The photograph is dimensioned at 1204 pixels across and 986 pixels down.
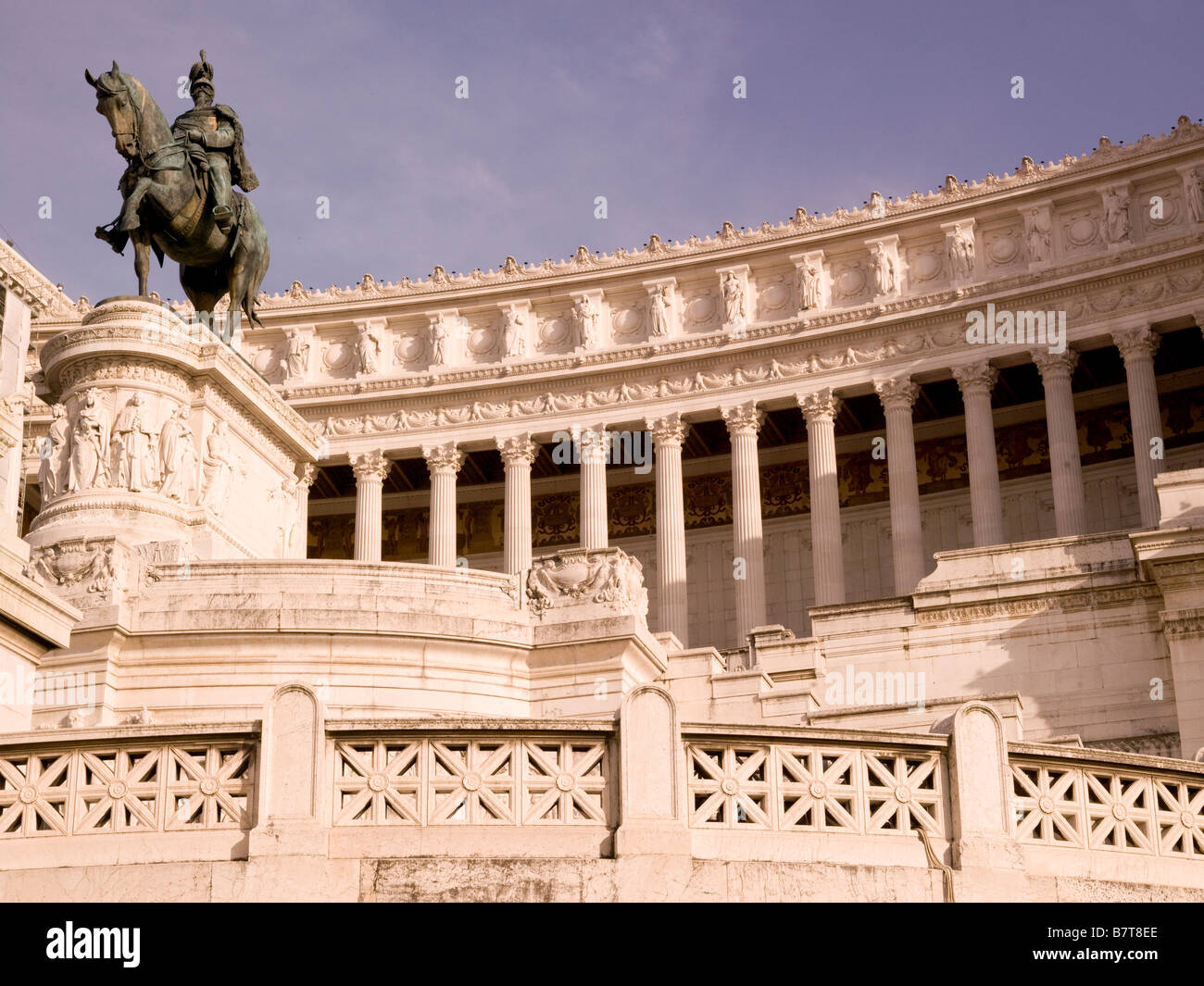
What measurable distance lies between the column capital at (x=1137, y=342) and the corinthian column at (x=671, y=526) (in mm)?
14462

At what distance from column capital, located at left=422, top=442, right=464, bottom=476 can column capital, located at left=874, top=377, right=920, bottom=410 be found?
14.8 metres

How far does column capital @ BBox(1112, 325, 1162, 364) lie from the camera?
5684cm

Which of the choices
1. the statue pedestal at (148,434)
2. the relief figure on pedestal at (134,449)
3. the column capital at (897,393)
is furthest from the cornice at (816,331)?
the relief figure on pedestal at (134,449)

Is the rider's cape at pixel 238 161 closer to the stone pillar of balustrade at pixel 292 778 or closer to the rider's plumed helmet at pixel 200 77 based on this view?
the rider's plumed helmet at pixel 200 77

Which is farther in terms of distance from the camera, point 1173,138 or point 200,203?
point 1173,138

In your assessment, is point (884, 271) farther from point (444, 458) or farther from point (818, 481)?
point (444, 458)

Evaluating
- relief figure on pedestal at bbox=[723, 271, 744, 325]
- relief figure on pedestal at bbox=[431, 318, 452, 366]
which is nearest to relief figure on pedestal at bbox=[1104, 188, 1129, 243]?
relief figure on pedestal at bbox=[723, 271, 744, 325]

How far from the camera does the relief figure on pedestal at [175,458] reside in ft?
100

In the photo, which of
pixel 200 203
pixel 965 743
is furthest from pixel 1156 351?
pixel 965 743

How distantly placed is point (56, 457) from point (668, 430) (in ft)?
111

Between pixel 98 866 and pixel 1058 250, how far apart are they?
51.7 m

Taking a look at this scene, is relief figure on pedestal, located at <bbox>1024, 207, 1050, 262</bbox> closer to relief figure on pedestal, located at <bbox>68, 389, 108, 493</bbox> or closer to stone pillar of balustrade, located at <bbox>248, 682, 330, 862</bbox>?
relief figure on pedestal, located at <bbox>68, 389, 108, 493</bbox>

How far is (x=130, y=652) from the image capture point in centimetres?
2450

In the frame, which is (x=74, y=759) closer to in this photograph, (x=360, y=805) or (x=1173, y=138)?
(x=360, y=805)
